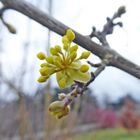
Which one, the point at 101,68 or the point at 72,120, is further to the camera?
the point at 72,120

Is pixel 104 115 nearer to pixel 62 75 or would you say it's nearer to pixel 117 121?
pixel 117 121

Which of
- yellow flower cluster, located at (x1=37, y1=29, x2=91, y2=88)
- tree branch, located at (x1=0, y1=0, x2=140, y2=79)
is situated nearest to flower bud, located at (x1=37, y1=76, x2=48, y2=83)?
yellow flower cluster, located at (x1=37, y1=29, x2=91, y2=88)

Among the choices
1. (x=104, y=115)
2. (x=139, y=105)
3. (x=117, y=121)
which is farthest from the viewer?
(x=139, y=105)

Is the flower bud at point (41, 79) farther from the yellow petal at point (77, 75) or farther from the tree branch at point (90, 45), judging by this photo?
the tree branch at point (90, 45)

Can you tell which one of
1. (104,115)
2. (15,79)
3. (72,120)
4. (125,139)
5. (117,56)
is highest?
(104,115)

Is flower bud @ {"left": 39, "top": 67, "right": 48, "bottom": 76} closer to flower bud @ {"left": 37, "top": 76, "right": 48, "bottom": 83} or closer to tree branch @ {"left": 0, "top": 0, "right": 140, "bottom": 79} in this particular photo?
flower bud @ {"left": 37, "top": 76, "right": 48, "bottom": 83}

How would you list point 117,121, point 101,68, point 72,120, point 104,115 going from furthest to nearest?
point 117,121
point 104,115
point 72,120
point 101,68

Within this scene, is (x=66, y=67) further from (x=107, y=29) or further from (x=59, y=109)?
(x=107, y=29)

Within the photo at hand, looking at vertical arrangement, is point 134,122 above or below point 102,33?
above

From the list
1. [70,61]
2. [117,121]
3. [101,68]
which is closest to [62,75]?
[70,61]
